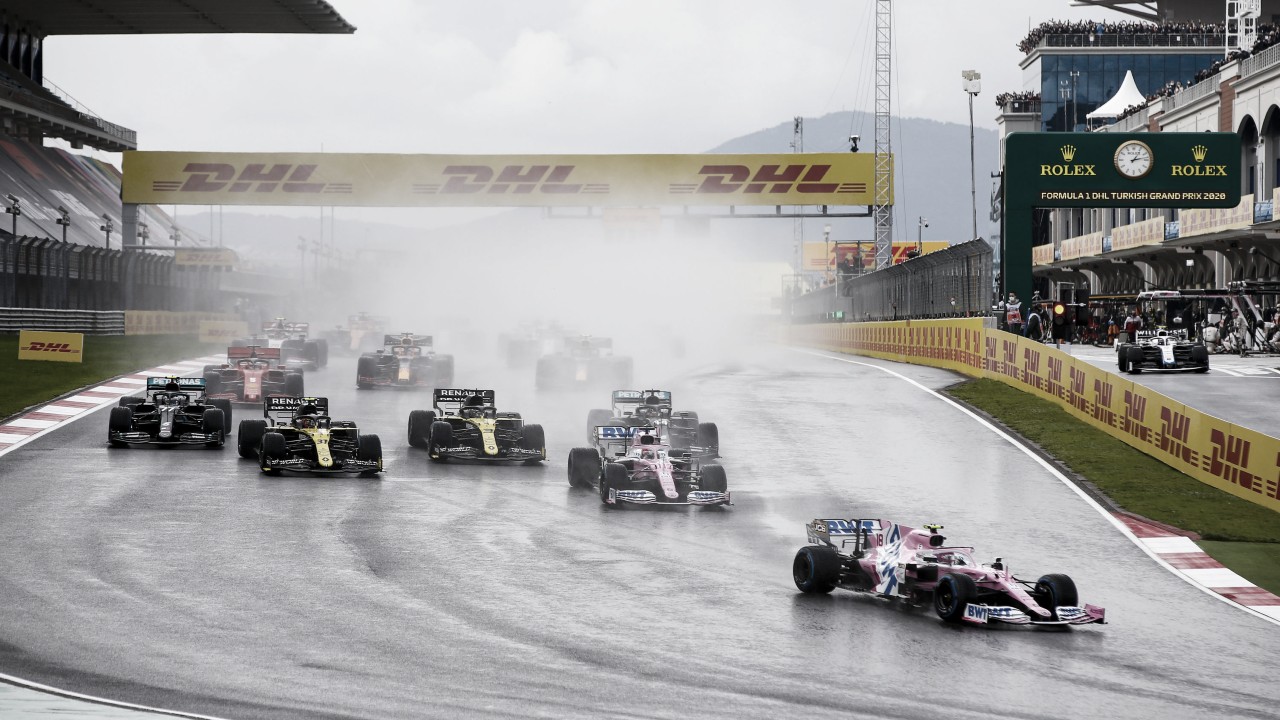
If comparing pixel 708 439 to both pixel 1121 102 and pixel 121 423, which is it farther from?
pixel 1121 102

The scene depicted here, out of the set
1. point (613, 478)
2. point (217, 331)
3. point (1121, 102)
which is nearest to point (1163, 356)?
point (613, 478)

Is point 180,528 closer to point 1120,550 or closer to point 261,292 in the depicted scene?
point 1120,550

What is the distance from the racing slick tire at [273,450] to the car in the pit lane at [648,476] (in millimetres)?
4125

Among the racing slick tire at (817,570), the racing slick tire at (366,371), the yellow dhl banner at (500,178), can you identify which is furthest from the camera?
the yellow dhl banner at (500,178)

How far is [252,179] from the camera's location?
52.0 metres

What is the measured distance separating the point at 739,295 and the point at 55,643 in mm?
177504

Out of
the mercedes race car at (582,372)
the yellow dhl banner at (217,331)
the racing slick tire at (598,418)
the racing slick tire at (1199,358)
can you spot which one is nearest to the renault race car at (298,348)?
the mercedes race car at (582,372)

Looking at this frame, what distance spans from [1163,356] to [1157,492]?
51.1 feet

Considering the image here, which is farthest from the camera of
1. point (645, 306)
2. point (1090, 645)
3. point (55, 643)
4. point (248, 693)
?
point (645, 306)

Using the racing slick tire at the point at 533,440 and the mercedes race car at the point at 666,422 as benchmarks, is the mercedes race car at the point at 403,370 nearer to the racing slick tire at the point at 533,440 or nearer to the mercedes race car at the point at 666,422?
the mercedes race car at the point at 666,422

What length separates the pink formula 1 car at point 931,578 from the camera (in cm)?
1207

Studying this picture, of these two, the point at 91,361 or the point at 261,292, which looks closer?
the point at 91,361

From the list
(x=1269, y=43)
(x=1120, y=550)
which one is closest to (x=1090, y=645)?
(x=1120, y=550)

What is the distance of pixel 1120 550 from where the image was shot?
16.4 meters
